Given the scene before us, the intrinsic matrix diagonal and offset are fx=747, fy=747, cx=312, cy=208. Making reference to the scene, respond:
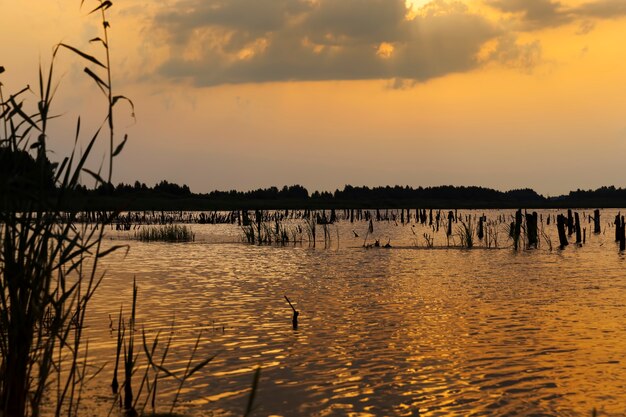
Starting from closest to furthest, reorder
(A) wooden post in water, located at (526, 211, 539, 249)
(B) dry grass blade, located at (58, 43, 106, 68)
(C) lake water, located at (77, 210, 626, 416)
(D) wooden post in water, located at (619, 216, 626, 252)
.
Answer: (B) dry grass blade, located at (58, 43, 106, 68) → (C) lake water, located at (77, 210, 626, 416) → (D) wooden post in water, located at (619, 216, 626, 252) → (A) wooden post in water, located at (526, 211, 539, 249)

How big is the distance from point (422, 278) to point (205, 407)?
584 inches

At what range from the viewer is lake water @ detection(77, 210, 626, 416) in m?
8.68

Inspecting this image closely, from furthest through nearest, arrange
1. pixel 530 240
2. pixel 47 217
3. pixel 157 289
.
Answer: pixel 530 240 < pixel 157 289 < pixel 47 217

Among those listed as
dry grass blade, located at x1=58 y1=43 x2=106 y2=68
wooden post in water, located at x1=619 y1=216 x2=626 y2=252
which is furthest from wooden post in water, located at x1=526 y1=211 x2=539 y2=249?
dry grass blade, located at x1=58 y1=43 x2=106 y2=68

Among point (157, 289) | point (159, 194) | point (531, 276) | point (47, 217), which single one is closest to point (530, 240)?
point (531, 276)

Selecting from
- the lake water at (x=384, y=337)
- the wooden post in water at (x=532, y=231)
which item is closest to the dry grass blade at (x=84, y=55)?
the lake water at (x=384, y=337)

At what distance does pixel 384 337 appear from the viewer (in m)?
12.5

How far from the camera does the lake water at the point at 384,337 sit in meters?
8.68

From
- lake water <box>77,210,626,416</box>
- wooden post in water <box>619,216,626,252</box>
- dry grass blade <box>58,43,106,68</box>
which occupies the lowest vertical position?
lake water <box>77,210,626,416</box>

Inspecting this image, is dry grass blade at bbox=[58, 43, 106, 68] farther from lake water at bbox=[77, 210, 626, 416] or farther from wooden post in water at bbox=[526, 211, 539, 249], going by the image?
wooden post in water at bbox=[526, 211, 539, 249]

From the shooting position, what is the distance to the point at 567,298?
1766cm

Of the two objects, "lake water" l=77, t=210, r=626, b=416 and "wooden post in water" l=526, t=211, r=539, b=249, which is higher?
"wooden post in water" l=526, t=211, r=539, b=249

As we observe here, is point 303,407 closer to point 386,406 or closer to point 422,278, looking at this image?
point 386,406

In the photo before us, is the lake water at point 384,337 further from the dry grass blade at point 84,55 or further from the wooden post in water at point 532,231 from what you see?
the wooden post in water at point 532,231
